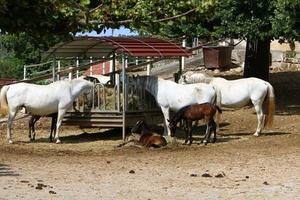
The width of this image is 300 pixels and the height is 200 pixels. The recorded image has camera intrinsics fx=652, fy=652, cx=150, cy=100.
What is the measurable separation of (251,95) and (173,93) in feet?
6.56

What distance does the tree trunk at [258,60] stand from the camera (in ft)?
68.9

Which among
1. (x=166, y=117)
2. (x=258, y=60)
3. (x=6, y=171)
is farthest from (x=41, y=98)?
(x=258, y=60)

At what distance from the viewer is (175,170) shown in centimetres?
1030

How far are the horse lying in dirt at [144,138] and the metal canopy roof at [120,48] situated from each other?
1.62 metres

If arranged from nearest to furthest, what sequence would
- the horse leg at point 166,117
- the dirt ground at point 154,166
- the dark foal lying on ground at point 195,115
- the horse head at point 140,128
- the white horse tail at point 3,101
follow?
the dirt ground at point 154,166 < the dark foal lying on ground at point 195,115 < the horse head at point 140,128 < the white horse tail at point 3,101 < the horse leg at point 166,117

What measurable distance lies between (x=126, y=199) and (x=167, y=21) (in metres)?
2.69

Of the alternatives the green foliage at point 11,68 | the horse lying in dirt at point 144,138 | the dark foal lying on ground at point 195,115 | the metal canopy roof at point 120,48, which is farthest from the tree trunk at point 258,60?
the green foliage at point 11,68

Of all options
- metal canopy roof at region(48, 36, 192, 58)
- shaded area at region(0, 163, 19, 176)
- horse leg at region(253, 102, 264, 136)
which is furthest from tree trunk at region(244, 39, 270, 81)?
shaded area at region(0, 163, 19, 176)

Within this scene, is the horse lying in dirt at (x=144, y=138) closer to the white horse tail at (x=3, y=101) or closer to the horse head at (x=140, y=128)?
the horse head at (x=140, y=128)

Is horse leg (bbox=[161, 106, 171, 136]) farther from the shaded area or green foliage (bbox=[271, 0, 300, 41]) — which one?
the shaded area

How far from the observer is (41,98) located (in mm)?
14977

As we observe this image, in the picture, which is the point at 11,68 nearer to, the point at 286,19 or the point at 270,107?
the point at 286,19

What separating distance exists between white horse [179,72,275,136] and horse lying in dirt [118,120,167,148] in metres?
2.16

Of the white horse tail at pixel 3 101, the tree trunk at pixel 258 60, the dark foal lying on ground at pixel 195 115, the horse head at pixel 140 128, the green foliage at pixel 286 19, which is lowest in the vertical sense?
the horse head at pixel 140 128
